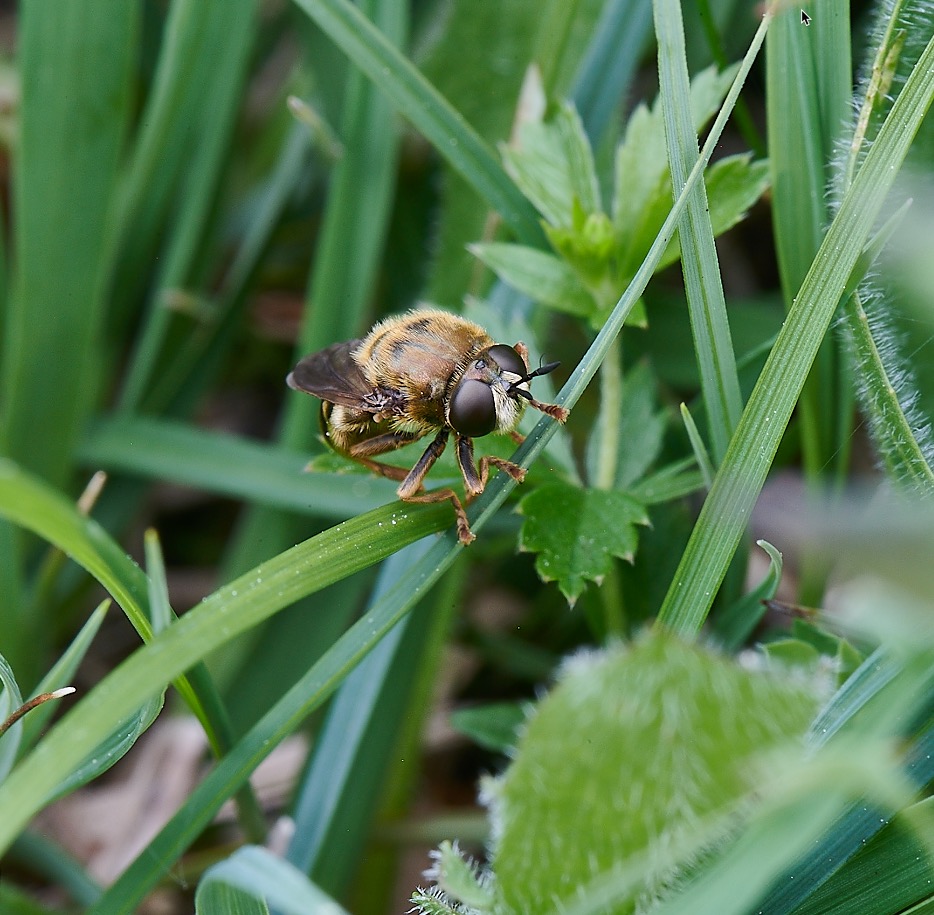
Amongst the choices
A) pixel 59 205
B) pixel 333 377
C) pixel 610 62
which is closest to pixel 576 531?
pixel 333 377

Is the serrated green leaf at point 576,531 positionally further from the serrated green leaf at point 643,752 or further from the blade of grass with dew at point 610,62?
the blade of grass with dew at point 610,62

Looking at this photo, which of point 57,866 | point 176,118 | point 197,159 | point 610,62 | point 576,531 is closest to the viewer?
point 576,531

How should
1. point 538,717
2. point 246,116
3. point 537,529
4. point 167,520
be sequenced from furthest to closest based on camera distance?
1. point 246,116
2. point 167,520
3. point 537,529
4. point 538,717

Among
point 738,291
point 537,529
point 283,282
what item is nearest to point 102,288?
point 283,282

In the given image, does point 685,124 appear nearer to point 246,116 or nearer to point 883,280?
point 883,280

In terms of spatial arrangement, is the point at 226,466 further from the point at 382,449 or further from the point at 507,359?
the point at 507,359

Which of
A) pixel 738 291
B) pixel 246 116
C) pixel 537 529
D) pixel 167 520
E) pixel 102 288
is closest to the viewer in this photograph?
pixel 537 529
